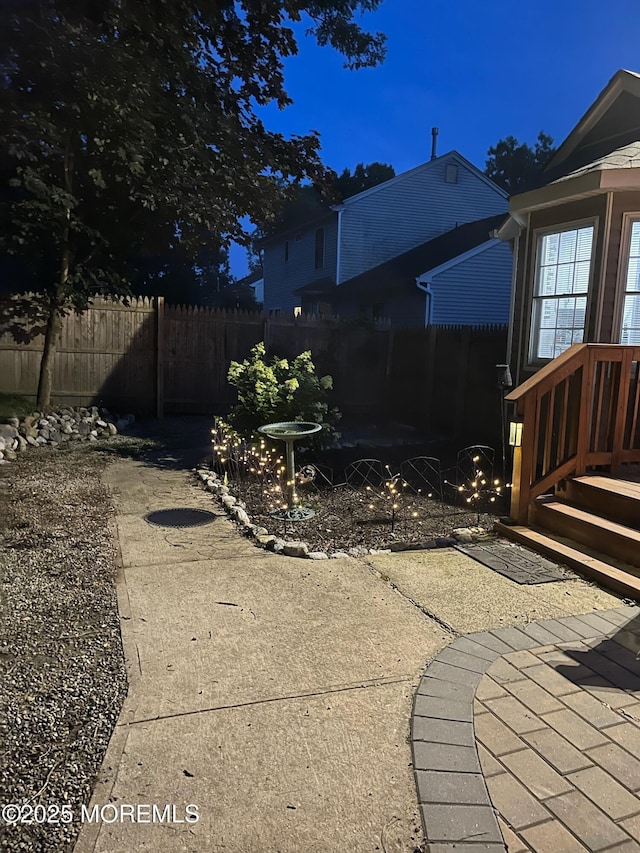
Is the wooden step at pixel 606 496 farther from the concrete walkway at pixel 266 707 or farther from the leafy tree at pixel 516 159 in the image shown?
the leafy tree at pixel 516 159

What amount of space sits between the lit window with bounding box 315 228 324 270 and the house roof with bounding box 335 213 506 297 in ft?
6.00

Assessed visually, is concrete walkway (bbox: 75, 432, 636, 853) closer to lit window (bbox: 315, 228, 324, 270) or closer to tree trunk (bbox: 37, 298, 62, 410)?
tree trunk (bbox: 37, 298, 62, 410)

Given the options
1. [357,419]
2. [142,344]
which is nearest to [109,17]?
[142,344]

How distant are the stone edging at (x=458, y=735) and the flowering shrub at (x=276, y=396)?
371 centimetres

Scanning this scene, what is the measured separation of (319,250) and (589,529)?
1883 centimetres

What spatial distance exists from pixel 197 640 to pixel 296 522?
209 centimetres

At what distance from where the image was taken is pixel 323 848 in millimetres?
1703

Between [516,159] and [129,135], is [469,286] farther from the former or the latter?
[516,159]

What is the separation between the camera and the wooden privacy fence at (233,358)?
29.9ft

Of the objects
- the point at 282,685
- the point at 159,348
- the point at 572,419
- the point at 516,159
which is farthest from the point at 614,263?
the point at 516,159

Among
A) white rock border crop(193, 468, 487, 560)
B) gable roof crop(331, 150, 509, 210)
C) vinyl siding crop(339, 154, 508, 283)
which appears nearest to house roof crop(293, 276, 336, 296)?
vinyl siding crop(339, 154, 508, 283)

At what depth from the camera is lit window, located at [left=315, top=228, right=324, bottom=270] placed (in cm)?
2125

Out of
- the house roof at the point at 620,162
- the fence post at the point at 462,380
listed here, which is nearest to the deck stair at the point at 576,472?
the house roof at the point at 620,162

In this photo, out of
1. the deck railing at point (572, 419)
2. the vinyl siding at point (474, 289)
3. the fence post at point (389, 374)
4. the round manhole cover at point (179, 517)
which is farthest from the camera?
the vinyl siding at point (474, 289)
